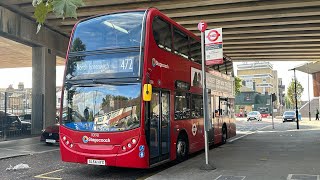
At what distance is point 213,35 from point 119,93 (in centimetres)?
299

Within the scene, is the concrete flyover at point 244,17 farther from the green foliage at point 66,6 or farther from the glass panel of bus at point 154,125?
the green foliage at point 66,6

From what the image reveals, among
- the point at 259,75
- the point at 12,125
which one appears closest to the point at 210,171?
the point at 12,125

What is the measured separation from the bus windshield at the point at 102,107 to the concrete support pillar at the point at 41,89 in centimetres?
1305

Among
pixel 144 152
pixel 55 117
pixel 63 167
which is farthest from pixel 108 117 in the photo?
pixel 55 117

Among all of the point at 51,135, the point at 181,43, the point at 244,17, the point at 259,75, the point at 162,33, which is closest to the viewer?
the point at 162,33

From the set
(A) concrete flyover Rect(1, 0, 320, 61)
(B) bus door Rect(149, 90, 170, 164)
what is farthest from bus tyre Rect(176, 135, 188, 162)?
(A) concrete flyover Rect(1, 0, 320, 61)

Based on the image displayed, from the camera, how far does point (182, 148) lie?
35.1 feet

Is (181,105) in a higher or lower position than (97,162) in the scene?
higher

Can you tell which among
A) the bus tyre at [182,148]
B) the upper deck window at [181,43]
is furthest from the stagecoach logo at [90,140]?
the upper deck window at [181,43]

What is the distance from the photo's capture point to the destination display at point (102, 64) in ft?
27.8

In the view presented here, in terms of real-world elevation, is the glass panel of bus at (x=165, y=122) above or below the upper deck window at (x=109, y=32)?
below

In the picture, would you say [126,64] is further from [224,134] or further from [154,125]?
[224,134]

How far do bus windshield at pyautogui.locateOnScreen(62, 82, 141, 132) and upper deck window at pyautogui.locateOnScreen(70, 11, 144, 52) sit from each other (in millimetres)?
982

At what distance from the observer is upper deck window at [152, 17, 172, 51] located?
9.19 metres
